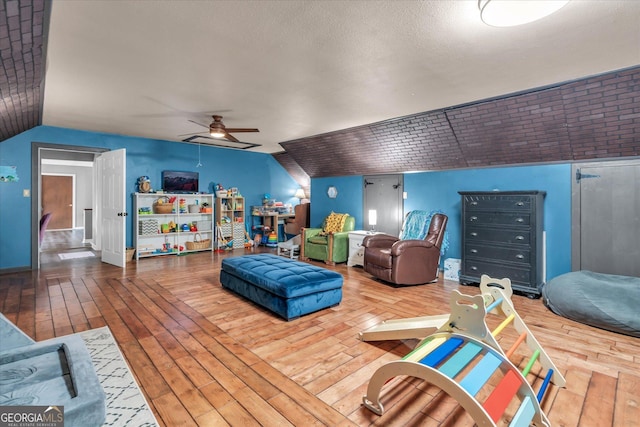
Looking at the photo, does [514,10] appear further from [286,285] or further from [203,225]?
[203,225]

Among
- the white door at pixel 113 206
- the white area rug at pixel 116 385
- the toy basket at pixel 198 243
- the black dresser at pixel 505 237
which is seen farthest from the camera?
the toy basket at pixel 198 243

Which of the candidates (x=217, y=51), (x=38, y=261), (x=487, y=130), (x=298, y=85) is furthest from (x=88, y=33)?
(x=38, y=261)

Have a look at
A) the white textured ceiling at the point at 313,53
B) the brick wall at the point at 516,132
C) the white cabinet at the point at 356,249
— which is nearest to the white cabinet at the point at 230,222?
the brick wall at the point at 516,132

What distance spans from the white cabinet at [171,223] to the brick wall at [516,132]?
11.2 feet

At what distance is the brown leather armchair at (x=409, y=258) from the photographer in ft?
14.4

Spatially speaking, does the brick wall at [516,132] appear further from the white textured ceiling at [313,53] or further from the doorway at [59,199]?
the doorway at [59,199]

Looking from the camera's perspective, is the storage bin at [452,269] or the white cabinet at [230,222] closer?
the storage bin at [452,269]

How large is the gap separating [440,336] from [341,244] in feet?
12.9

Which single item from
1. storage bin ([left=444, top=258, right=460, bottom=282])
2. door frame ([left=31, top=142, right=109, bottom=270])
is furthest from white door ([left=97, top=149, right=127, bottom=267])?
storage bin ([left=444, top=258, right=460, bottom=282])

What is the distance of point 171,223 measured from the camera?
22.5ft

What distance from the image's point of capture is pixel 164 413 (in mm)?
1757

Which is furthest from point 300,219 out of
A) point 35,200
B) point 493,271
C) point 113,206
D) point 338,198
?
point 35,200

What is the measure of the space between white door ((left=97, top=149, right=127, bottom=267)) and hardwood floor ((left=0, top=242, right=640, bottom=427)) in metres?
1.21

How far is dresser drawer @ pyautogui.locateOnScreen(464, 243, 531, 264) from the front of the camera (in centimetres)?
399
